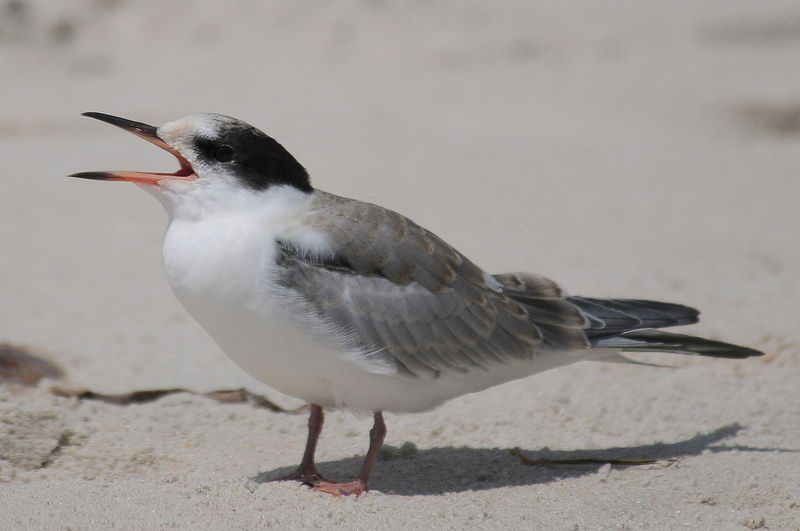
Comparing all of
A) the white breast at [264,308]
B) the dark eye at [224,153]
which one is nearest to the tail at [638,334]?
the white breast at [264,308]

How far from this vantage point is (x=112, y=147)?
10195 millimetres

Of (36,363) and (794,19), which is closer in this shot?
(36,363)

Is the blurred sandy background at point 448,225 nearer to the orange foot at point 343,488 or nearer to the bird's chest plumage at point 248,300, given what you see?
the orange foot at point 343,488

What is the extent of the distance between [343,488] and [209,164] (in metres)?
1.33

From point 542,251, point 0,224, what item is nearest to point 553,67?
point 542,251

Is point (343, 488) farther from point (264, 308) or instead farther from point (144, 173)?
point (144, 173)

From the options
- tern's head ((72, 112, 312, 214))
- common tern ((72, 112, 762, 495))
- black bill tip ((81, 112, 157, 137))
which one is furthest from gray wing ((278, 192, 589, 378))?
black bill tip ((81, 112, 157, 137))

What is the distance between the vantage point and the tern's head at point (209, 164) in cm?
404

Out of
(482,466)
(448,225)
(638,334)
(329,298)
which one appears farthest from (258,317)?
(448,225)

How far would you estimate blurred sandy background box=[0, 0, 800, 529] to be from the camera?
4.18 metres

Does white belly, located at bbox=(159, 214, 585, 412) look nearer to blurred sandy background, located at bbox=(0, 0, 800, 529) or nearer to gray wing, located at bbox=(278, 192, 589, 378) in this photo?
gray wing, located at bbox=(278, 192, 589, 378)

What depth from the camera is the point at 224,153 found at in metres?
4.09

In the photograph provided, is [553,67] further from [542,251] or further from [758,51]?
[542,251]

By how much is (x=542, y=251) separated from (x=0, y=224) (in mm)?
4231
